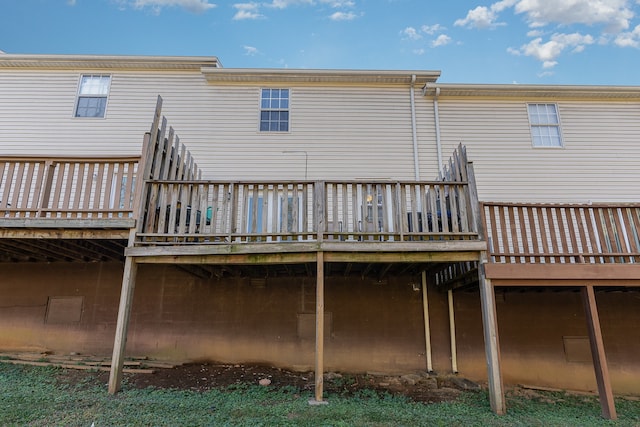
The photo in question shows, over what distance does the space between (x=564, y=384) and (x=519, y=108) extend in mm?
6408

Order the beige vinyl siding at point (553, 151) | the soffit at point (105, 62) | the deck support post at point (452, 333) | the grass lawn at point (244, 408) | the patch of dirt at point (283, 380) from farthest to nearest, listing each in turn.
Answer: the soffit at point (105, 62)
the beige vinyl siding at point (553, 151)
the deck support post at point (452, 333)
the patch of dirt at point (283, 380)
the grass lawn at point (244, 408)

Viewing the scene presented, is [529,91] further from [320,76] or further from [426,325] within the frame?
[426,325]

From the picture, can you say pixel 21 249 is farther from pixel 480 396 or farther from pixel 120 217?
pixel 480 396

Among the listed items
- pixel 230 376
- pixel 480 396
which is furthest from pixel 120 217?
pixel 480 396

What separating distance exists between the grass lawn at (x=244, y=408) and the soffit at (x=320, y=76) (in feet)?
22.9

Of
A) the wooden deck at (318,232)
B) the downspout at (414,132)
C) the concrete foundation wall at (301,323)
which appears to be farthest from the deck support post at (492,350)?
the downspout at (414,132)

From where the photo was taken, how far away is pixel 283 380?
20.2ft

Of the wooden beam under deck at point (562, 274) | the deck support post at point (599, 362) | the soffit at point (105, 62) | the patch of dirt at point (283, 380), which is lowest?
the patch of dirt at point (283, 380)

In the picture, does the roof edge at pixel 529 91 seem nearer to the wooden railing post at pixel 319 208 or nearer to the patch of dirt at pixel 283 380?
the wooden railing post at pixel 319 208

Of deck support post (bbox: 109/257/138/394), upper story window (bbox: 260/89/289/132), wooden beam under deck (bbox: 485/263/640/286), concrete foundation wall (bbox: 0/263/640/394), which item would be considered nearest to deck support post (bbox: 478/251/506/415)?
wooden beam under deck (bbox: 485/263/640/286)

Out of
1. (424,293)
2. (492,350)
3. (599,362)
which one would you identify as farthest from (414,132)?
(599,362)

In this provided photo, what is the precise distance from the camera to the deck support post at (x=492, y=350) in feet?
15.1

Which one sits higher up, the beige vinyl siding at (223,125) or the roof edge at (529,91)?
the roof edge at (529,91)

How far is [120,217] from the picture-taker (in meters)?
5.23
